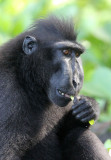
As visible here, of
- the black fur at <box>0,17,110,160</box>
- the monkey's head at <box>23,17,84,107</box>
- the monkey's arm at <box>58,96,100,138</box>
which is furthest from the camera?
the monkey's arm at <box>58,96,100,138</box>

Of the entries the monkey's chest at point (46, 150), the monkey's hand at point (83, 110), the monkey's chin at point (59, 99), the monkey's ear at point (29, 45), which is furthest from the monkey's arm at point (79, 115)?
the monkey's ear at point (29, 45)

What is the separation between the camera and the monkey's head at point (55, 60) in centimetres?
816

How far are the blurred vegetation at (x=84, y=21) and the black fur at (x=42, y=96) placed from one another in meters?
3.20

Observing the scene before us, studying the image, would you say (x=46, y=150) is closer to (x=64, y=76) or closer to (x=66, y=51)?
(x=64, y=76)

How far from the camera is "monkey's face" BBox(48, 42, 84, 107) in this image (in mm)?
8108

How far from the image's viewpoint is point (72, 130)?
359 inches

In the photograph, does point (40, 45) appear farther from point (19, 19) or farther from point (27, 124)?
point (19, 19)

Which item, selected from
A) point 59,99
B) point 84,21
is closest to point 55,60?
point 59,99

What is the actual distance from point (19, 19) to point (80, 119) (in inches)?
259

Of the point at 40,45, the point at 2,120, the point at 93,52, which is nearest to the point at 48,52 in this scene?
the point at 40,45

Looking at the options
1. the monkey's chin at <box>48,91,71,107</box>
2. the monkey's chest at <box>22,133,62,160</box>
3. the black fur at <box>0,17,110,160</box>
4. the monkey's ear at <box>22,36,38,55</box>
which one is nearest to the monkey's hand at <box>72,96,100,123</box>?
the black fur at <box>0,17,110,160</box>

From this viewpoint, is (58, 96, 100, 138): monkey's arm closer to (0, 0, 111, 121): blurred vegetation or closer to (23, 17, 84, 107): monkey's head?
(23, 17, 84, 107): monkey's head

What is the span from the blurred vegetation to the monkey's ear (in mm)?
3698

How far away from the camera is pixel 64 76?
26.6 feet
